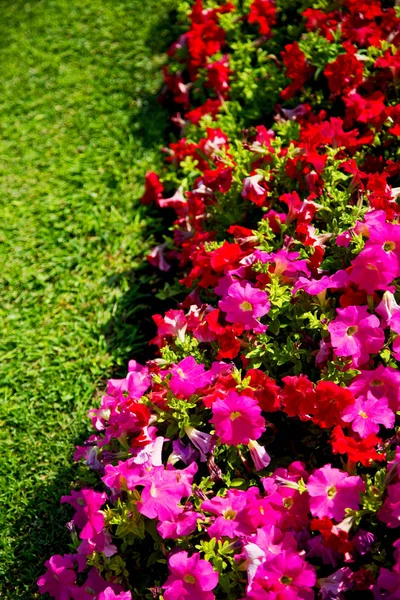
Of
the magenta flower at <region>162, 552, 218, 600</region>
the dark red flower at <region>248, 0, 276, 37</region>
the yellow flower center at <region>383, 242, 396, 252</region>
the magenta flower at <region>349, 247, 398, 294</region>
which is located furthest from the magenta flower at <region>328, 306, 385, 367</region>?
the dark red flower at <region>248, 0, 276, 37</region>

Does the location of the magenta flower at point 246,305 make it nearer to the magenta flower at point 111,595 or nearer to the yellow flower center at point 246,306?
the yellow flower center at point 246,306

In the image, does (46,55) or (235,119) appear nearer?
(235,119)

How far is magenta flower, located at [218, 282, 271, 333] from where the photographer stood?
228 cm

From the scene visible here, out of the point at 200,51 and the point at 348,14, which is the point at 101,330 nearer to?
the point at 200,51

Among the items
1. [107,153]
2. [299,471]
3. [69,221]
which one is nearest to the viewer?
[299,471]

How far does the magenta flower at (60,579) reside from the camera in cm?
218

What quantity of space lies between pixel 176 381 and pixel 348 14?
245cm

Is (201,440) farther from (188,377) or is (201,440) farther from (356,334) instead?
(356,334)

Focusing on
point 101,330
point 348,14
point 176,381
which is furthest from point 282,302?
point 348,14

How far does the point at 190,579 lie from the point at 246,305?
0.93 m

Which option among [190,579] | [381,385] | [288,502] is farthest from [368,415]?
[190,579]

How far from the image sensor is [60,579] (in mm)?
2189

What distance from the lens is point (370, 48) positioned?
10.3ft

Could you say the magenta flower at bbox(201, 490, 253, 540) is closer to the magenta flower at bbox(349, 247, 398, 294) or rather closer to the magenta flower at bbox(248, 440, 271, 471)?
the magenta flower at bbox(248, 440, 271, 471)
